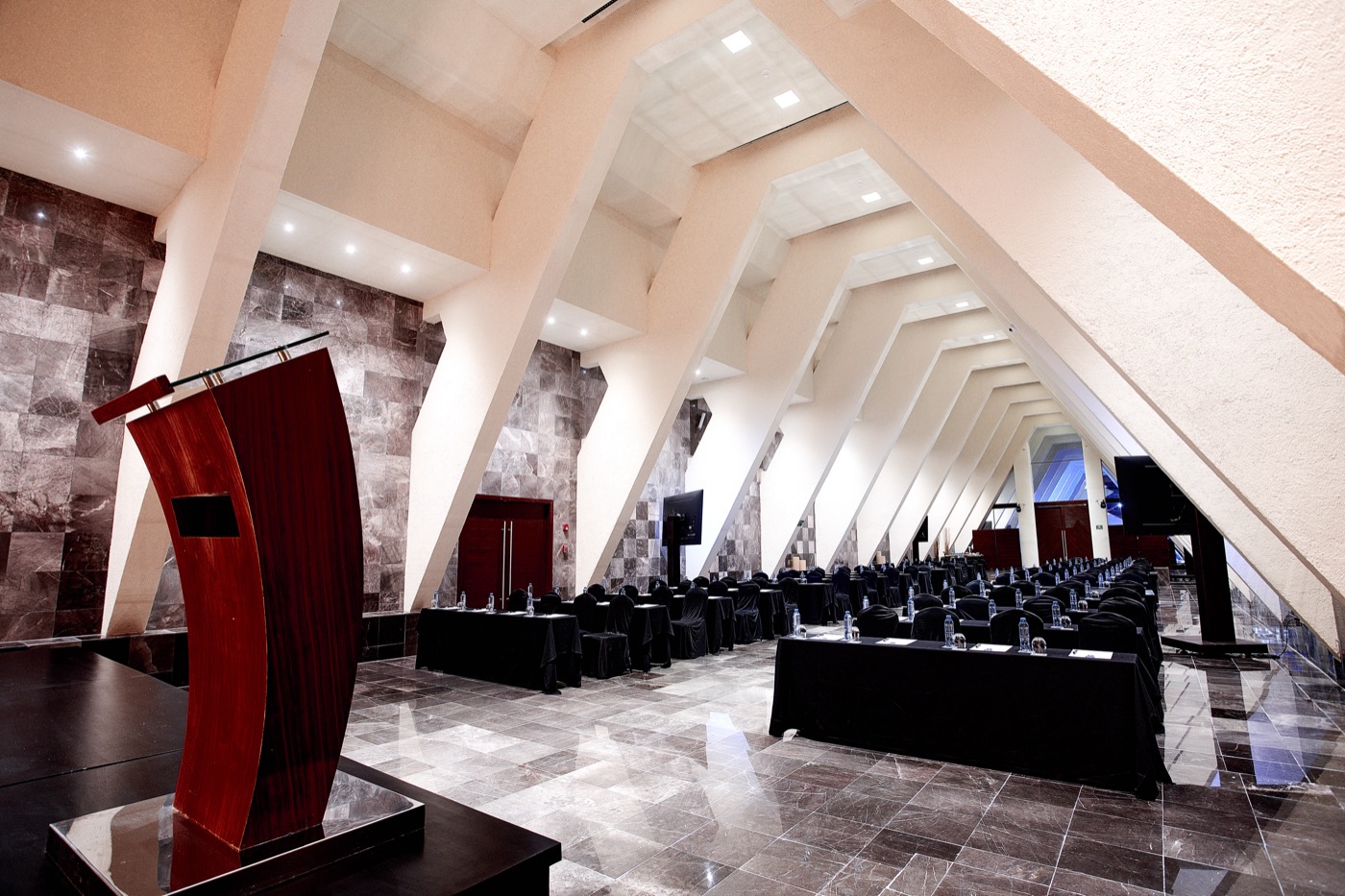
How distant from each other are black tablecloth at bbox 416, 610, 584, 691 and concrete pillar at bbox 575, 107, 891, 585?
137 inches

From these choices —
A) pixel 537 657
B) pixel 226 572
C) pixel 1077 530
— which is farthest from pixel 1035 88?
pixel 1077 530

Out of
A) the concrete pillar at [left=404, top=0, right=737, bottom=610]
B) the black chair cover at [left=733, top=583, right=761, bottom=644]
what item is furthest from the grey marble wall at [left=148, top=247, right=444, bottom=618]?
the black chair cover at [left=733, top=583, right=761, bottom=644]

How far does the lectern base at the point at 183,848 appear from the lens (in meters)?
1.32

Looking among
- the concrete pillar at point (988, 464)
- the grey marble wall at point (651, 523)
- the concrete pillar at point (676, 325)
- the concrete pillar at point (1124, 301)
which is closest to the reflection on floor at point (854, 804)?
the concrete pillar at point (1124, 301)

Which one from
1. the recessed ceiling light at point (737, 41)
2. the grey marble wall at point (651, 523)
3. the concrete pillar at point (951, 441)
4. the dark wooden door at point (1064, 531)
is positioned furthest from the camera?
the dark wooden door at point (1064, 531)

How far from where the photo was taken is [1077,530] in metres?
30.0

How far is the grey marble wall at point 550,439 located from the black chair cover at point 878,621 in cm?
739

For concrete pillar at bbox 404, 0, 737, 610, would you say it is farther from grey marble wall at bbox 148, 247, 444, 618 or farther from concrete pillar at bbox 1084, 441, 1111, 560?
concrete pillar at bbox 1084, 441, 1111, 560

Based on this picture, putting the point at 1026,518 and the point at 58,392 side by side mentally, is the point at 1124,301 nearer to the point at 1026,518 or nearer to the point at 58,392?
the point at 58,392

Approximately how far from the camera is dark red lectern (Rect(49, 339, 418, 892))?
56.9 inches

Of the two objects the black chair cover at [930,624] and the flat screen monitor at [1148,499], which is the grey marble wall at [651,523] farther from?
the black chair cover at [930,624]

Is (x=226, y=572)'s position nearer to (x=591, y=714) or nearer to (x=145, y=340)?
(x=591, y=714)

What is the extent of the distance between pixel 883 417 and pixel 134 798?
18059 millimetres

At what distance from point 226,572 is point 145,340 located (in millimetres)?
7390
